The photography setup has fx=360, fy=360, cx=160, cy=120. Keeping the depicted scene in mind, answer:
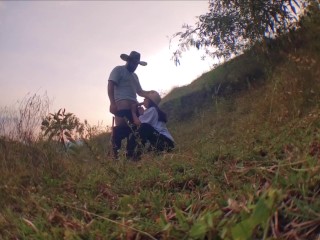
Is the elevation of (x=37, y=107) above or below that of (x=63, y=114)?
above

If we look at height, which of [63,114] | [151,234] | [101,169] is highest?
[63,114]

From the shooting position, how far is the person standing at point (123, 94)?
5359mm

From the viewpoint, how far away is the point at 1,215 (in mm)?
2480

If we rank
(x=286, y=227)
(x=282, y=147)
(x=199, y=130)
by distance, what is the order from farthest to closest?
(x=199, y=130)
(x=282, y=147)
(x=286, y=227)

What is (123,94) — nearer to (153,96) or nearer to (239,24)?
(153,96)

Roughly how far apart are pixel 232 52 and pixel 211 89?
2247 millimetres

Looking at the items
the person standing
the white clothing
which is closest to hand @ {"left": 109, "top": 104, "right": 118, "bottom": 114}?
the person standing

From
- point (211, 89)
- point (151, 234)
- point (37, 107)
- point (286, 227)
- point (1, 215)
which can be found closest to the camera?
point (286, 227)

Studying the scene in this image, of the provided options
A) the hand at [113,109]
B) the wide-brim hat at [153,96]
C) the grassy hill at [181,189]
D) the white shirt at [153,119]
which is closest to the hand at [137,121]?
the white shirt at [153,119]

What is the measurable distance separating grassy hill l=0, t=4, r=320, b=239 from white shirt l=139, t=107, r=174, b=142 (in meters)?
1.31

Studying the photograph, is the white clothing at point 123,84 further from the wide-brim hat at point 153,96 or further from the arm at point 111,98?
the wide-brim hat at point 153,96

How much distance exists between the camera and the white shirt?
5.63 meters

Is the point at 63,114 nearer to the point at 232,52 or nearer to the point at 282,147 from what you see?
the point at 282,147

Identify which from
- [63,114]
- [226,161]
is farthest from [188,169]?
[63,114]
